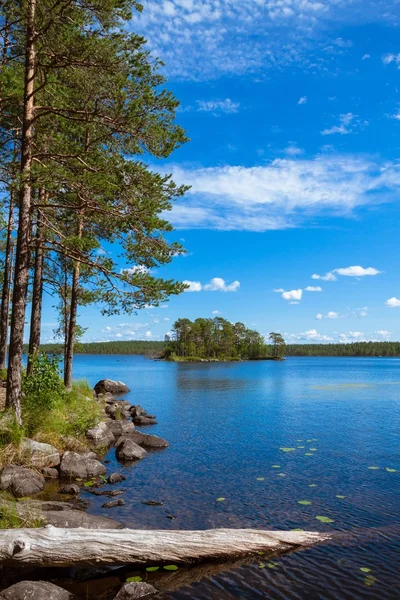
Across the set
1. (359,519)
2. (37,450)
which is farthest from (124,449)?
(359,519)

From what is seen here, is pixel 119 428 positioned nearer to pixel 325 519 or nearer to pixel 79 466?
pixel 79 466

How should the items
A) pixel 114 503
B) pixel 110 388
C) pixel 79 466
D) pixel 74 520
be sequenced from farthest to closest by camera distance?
pixel 110 388 < pixel 79 466 < pixel 114 503 < pixel 74 520

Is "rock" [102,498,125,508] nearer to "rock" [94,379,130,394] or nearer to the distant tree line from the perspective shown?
"rock" [94,379,130,394]

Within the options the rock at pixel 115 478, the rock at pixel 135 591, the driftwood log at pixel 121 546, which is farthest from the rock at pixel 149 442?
the rock at pixel 135 591

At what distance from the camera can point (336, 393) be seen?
4547 centimetres

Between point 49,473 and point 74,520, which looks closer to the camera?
point 74,520

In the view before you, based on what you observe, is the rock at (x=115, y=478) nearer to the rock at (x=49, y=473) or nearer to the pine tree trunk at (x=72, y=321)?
the rock at (x=49, y=473)

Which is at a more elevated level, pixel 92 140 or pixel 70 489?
pixel 92 140

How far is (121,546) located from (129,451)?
10.2m

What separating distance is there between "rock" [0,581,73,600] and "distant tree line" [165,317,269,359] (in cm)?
15188

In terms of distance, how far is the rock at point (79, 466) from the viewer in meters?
14.2

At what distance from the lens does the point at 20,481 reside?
12188mm

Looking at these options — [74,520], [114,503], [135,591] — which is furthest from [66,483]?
[135,591]

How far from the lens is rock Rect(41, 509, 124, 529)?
9312 mm
